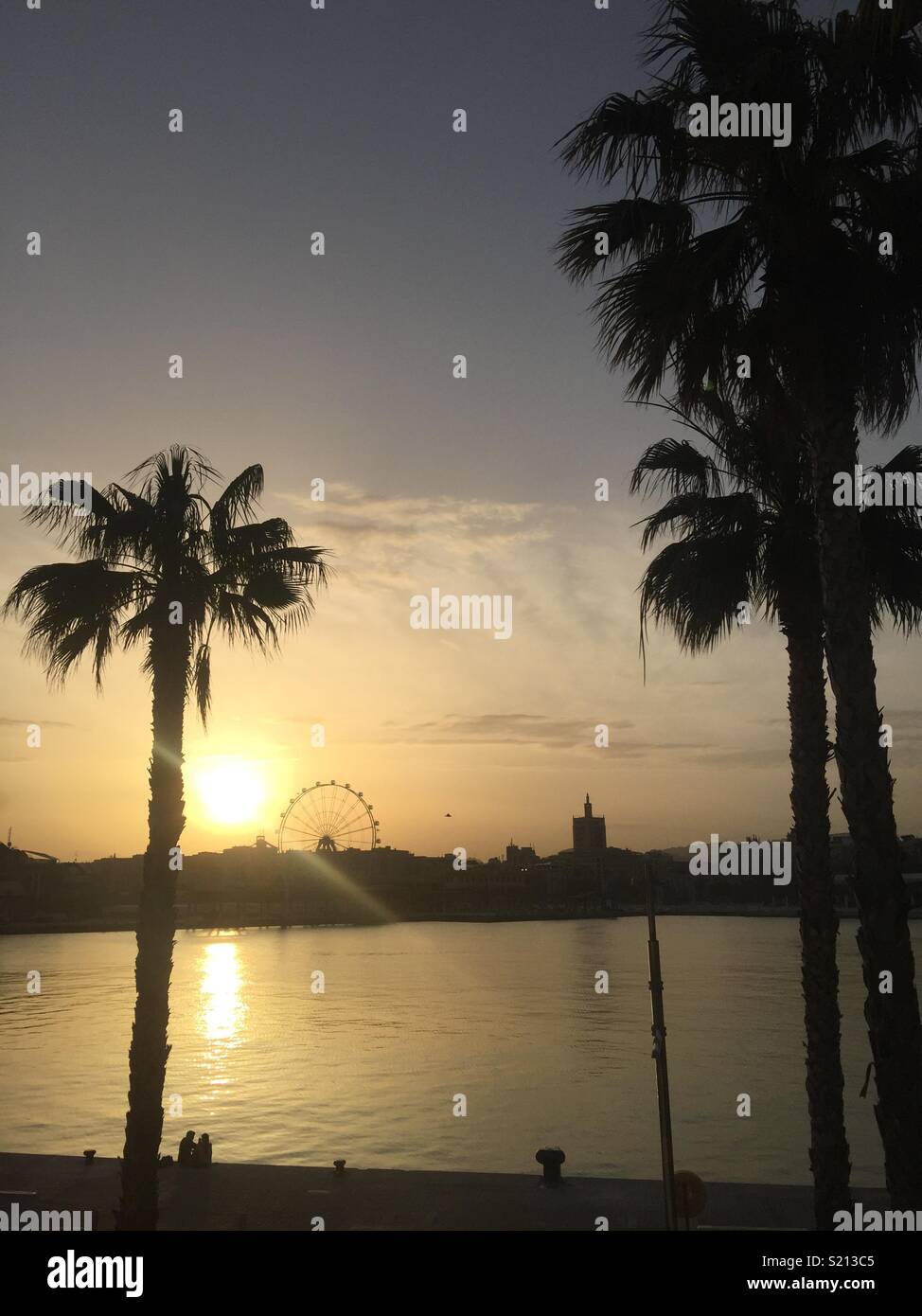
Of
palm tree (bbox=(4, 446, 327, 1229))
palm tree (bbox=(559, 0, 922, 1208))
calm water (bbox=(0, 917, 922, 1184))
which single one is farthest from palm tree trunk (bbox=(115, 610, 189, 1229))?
calm water (bbox=(0, 917, 922, 1184))

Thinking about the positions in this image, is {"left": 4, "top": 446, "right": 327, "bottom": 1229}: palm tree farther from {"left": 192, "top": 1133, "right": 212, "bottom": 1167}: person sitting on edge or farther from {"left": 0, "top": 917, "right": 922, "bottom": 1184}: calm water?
{"left": 0, "top": 917, "right": 922, "bottom": 1184}: calm water

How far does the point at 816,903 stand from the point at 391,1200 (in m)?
10.8

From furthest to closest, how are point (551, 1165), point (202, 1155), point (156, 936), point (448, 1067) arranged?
1. point (448, 1067)
2. point (202, 1155)
3. point (551, 1165)
4. point (156, 936)

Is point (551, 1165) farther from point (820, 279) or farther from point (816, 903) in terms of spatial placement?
point (820, 279)

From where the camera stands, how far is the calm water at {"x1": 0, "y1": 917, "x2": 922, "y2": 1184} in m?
36.0

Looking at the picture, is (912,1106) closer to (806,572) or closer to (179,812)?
(806,572)

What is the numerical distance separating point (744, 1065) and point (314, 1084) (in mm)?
21992

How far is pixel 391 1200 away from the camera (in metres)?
19.6

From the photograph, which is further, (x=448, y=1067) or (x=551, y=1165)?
(x=448, y=1067)
